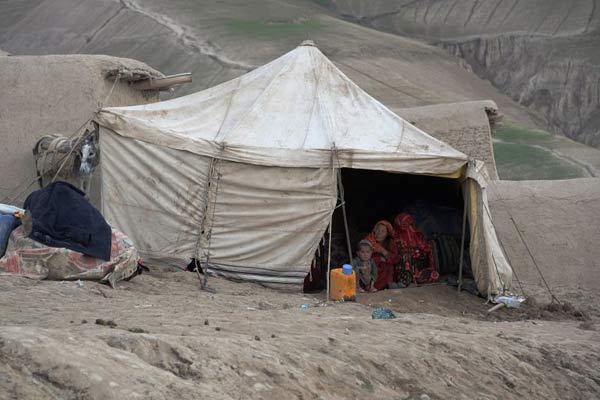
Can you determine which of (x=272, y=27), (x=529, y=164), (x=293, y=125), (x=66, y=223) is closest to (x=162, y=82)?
(x=293, y=125)

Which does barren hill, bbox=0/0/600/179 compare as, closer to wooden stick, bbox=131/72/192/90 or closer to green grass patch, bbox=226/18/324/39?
green grass patch, bbox=226/18/324/39

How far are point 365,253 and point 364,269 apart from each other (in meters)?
0.14

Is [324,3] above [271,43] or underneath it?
above

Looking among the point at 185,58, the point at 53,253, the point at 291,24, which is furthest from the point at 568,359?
the point at 291,24

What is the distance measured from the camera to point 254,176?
24.5ft

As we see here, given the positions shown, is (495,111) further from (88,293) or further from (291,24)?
(291,24)

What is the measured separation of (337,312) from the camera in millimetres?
6168

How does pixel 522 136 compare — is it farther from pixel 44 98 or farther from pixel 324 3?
pixel 324 3

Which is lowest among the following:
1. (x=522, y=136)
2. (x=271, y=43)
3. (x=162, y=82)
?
(x=162, y=82)

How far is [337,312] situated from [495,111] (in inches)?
319

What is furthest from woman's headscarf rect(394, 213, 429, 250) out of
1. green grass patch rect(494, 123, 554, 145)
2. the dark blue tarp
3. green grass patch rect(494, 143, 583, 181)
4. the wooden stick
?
green grass patch rect(494, 123, 554, 145)

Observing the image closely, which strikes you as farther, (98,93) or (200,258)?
(98,93)

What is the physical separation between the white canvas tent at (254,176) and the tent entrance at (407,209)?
0.64 metres

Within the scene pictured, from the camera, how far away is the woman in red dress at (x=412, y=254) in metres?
7.89
